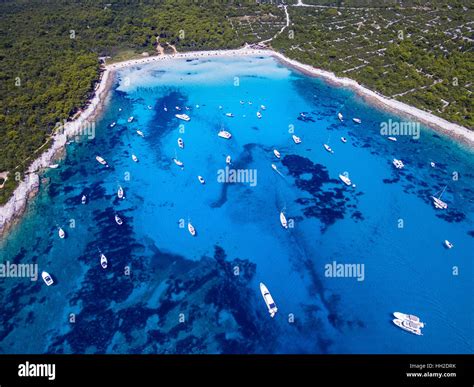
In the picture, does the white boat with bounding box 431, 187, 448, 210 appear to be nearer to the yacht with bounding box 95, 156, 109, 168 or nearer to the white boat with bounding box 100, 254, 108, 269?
the white boat with bounding box 100, 254, 108, 269

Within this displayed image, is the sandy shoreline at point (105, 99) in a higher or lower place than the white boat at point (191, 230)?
higher

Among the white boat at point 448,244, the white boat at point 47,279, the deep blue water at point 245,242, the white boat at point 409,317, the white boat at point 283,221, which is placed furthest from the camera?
the white boat at point 283,221

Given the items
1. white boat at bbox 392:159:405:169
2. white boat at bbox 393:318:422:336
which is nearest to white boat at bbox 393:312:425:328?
white boat at bbox 393:318:422:336

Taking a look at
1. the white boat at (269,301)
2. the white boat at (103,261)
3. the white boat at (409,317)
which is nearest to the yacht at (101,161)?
the white boat at (103,261)

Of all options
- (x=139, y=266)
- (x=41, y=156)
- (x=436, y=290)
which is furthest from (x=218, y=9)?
(x=436, y=290)

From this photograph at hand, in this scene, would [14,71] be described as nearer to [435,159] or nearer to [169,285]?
[169,285]

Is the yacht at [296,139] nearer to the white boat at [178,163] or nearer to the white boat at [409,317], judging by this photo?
the white boat at [178,163]

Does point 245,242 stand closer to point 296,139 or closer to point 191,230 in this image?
point 191,230
